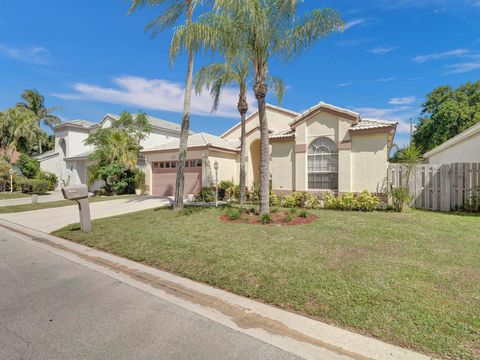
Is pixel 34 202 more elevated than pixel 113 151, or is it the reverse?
pixel 113 151

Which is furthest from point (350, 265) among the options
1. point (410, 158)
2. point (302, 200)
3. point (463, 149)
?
point (463, 149)

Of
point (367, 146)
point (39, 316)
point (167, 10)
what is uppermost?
point (167, 10)

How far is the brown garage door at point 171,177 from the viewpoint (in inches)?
723

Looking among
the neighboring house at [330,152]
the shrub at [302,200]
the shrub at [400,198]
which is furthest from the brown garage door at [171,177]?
the shrub at [400,198]

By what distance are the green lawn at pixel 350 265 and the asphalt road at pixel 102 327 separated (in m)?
0.99

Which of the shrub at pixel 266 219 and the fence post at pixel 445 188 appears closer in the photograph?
the shrub at pixel 266 219

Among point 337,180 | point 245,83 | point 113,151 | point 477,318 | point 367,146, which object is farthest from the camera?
point 113,151

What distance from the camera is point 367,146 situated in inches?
478

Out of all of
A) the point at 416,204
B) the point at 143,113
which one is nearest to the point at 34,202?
the point at 143,113

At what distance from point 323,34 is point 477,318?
9.16 meters

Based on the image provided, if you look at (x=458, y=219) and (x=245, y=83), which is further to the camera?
(x=245, y=83)

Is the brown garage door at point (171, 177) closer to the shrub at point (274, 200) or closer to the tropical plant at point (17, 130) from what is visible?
the shrub at point (274, 200)

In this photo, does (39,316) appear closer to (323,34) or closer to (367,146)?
(323,34)

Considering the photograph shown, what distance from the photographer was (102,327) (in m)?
3.29
